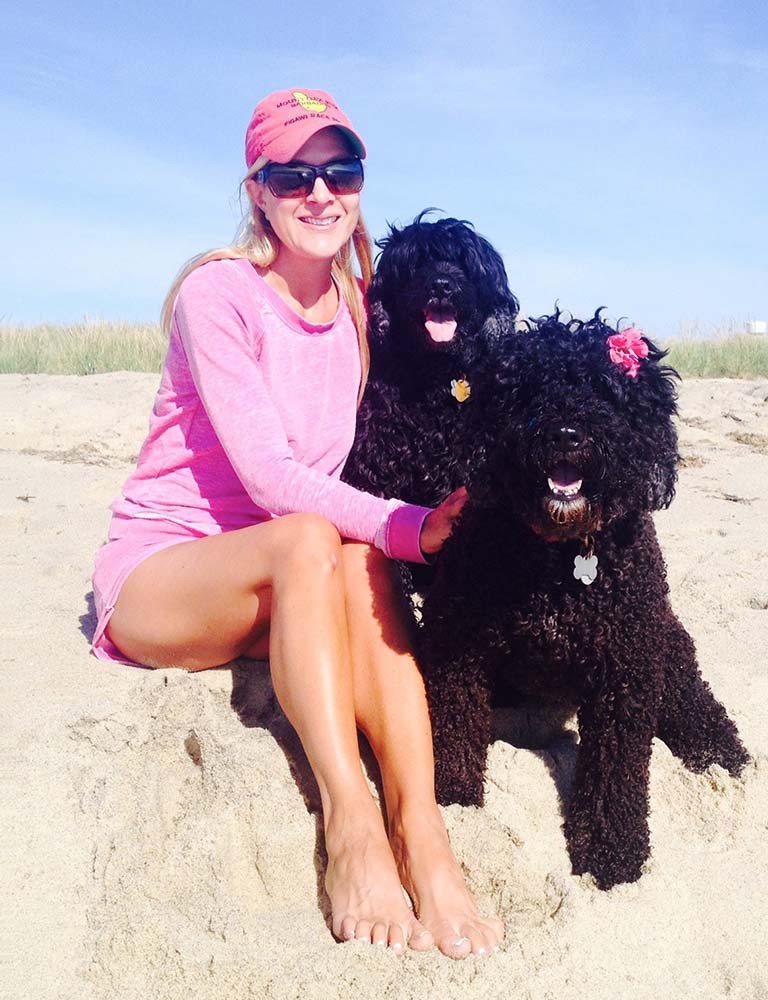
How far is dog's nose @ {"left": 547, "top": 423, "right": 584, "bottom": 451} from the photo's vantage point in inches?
95.3

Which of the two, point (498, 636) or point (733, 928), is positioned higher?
point (498, 636)

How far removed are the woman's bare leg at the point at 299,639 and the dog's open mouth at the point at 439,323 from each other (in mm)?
1364

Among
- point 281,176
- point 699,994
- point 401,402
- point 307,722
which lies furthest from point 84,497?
point 699,994

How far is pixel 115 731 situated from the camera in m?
2.98

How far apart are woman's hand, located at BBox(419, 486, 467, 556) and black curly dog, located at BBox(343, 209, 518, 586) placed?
97 cm

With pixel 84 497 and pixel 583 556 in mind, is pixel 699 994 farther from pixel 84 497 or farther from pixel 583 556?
pixel 84 497

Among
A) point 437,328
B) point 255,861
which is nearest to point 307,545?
point 255,861

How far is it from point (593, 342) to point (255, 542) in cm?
114

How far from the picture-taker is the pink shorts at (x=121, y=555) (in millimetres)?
3277

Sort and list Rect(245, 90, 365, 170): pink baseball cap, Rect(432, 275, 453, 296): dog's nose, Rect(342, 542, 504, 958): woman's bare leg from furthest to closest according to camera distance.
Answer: Rect(432, 275, 453, 296): dog's nose, Rect(245, 90, 365, 170): pink baseball cap, Rect(342, 542, 504, 958): woman's bare leg

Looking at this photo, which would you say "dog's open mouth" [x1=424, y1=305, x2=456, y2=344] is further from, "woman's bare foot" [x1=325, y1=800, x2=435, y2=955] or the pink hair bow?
"woman's bare foot" [x1=325, y1=800, x2=435, y2=955]

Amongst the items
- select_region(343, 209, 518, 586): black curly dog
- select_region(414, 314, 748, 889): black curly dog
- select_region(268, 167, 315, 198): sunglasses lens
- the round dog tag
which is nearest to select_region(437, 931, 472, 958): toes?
select_region(414, 314, 748, 889): black curly dog

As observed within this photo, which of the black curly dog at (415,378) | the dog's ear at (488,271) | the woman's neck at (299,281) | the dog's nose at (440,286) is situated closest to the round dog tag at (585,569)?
the black curly dog at (415,378)

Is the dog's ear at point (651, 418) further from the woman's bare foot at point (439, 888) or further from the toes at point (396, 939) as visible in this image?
the toes at point (396, 939)
